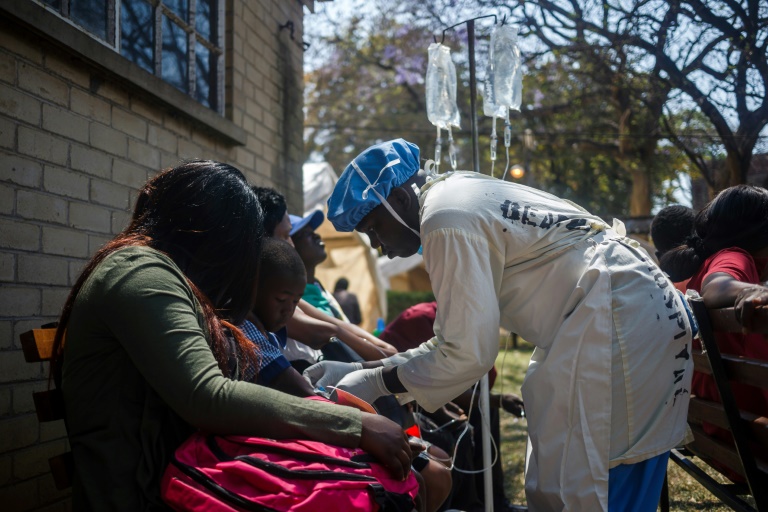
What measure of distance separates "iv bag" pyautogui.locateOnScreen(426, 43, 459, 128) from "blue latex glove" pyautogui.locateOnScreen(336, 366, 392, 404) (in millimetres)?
2415

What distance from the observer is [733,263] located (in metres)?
2.62

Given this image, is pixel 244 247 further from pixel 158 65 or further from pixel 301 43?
pixel 301 43

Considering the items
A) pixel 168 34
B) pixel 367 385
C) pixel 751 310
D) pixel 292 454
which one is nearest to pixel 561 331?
pixel 751 310

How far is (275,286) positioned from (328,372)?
40 centimetres

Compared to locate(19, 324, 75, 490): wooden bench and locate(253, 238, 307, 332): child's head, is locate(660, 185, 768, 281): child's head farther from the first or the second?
locate(19, 324, 75, 490): wooden bench

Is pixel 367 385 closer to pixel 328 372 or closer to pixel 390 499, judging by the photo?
pixel 328 372

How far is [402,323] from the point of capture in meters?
4.26

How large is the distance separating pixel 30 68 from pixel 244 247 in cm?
163

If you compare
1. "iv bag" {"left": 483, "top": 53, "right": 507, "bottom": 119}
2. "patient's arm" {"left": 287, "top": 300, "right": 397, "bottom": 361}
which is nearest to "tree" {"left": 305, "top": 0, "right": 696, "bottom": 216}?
"iv bag" {"left": 483, "top": 53, "right": 507, "bottom": 119}

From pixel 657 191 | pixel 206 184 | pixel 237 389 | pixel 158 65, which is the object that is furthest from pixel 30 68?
pixel 657 191

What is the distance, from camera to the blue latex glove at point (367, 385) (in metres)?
2.28

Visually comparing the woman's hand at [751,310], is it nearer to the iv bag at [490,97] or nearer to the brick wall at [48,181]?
the iv bag at [490,97]

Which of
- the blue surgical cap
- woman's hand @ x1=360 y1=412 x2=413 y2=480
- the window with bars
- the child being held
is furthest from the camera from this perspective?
the window with bars

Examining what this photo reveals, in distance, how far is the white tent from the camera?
30.7 feet
